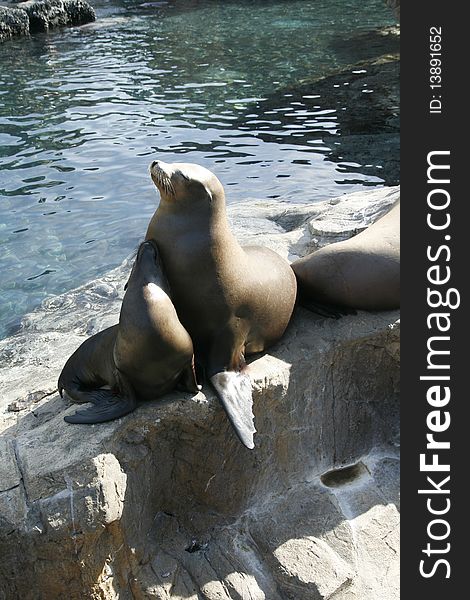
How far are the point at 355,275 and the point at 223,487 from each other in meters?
1.40

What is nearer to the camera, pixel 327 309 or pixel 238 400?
pixel 238 400

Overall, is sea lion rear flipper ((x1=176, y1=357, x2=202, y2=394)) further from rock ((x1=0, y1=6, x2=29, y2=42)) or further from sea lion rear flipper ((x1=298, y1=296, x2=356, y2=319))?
rock ((x1=0, y1=6, x2=29, y2=42))

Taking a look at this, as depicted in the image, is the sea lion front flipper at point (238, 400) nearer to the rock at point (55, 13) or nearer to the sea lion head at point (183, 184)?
the sea lion head at point (183, 184)

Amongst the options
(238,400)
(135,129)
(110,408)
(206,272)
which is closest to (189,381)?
(238,400)

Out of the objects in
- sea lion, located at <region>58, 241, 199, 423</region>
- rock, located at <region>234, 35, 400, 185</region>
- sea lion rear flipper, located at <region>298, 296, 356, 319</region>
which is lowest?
rock, located at <region>234, 35, 400, 185</region>

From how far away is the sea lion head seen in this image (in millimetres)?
3617

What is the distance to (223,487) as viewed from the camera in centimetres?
380

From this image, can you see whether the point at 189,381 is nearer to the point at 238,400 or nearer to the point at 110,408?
the point at 238,400

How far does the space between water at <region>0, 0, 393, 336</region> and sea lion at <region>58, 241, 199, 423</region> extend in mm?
2773

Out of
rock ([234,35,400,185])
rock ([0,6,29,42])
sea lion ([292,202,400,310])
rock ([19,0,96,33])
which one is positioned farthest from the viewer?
rock ([19,0,96,33])

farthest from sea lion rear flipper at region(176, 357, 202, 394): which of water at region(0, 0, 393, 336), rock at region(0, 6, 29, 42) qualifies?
rock at region(0, 6, 29, 42)

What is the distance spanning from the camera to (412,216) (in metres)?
3.38

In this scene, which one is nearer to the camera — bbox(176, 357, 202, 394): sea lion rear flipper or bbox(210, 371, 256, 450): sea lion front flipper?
bbox(210, 371, 256, 450): sea lion front flipper

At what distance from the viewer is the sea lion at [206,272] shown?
144 inches
